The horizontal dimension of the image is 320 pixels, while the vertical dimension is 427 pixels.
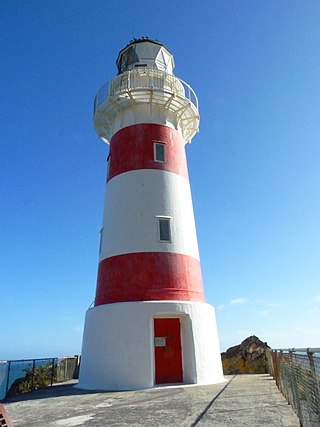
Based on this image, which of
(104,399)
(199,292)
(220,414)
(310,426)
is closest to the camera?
(310,426)

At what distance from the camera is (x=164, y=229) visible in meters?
13.7

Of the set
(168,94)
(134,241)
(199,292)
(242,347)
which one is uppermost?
(168,94)

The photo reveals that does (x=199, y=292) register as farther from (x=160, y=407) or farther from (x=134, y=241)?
(x=160, y=407)

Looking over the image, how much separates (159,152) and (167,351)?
26.3 feet

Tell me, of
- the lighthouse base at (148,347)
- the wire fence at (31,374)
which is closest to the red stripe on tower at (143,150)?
the lighthouse base at (148,347)

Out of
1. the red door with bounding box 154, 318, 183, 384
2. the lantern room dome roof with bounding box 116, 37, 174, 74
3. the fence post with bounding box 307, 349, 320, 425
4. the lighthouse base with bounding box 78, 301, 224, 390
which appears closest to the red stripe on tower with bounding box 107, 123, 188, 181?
the lantern room dome roof with bounding box 116, 37, 174, 74

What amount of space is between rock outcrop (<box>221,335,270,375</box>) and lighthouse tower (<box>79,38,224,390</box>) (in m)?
5.17

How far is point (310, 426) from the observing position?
5.17 m

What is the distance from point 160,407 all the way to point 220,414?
1614 mm

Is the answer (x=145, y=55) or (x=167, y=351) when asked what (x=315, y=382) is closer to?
(x=167, y=351)

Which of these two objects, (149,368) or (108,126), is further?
(108,126)

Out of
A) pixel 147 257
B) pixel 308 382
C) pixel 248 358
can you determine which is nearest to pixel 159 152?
pixel 147 257

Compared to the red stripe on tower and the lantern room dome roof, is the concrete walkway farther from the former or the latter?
the lantern room dome roof

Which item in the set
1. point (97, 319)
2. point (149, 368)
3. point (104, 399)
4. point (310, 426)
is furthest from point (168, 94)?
point (310, 426)
